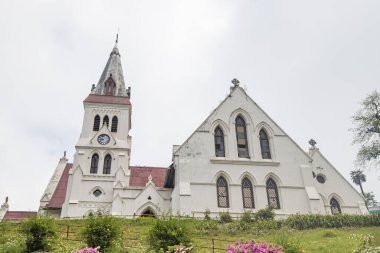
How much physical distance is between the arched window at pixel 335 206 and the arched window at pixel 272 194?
5.68 meters

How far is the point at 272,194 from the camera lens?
25891mm

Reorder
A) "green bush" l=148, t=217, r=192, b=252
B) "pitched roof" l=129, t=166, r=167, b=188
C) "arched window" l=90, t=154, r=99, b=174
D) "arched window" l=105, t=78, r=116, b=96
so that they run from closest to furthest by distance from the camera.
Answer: "green bush" l=148, t=217, r=192, b=252, "arched window" l=90, t=154, r=99, b=174, "pitched roof" l=129, t=166, r=167, b=188, "arched window" l=105, t=78, r=116, b=96

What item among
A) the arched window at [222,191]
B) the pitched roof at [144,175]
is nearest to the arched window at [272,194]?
the arched window at [222,191]

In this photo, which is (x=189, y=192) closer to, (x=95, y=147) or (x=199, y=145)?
(x=199, y=145)

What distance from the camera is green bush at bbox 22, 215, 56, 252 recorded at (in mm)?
12664

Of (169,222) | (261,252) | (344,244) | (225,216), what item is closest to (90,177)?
(225,216)

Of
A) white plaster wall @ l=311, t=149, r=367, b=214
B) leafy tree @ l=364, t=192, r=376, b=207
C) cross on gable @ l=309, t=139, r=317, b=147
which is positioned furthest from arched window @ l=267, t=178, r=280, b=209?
leafy tree @ l=364, t=192, r=376, b=207

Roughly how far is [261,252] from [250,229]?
12.2m

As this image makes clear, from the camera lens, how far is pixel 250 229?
64.1 ft

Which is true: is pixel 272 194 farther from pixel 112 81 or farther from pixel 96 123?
pixel 112 81

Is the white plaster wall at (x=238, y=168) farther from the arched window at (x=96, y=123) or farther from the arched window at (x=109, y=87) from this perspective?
the arched window at (x=109, y=87)

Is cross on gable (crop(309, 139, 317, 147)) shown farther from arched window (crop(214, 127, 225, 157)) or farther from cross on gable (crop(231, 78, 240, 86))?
arched window (crop(214, 127, 225, 157))

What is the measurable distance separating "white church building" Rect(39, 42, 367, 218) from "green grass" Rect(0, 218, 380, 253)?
3582 millimetres

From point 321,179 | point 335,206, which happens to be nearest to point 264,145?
point 321,179
